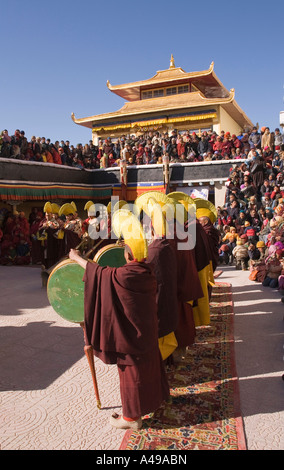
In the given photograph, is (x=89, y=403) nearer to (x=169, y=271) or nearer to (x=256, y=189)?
(x=169, y=271)

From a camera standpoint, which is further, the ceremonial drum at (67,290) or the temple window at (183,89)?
the temple window at (183,89)

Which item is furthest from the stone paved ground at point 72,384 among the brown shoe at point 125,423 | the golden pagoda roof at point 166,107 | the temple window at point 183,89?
the temple window at point 183,89

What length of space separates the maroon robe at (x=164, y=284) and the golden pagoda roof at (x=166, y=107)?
64.2ft

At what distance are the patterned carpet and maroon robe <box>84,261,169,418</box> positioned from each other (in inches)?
7.6

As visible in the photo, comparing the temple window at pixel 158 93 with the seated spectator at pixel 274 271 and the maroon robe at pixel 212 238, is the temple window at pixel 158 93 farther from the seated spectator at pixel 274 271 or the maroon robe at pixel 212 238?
the maroon robe at pixel 212 238

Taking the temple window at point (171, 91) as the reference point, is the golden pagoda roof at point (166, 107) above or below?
below

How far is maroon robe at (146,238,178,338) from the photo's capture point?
10.7 feet

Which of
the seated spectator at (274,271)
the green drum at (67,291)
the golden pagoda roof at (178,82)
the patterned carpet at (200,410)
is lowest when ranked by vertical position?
the patterned carpet at (200,410)

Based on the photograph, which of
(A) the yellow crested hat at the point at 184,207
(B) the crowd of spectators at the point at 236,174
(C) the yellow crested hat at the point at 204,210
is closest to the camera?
(A) the yellow crested hat at the point at 184,207

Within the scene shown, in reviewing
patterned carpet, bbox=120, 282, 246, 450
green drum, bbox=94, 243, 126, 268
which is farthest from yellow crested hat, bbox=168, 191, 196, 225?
patterned carpet, bbox=120, 282, 246, 450

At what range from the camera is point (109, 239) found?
7.68 m

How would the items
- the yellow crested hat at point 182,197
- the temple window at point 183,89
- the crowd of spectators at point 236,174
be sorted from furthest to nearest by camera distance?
the temple window at point 183,89 < the crowd of spectators at point 236,174 < the yellow crested hat at point 182,197

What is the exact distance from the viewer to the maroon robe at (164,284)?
3264 mm
